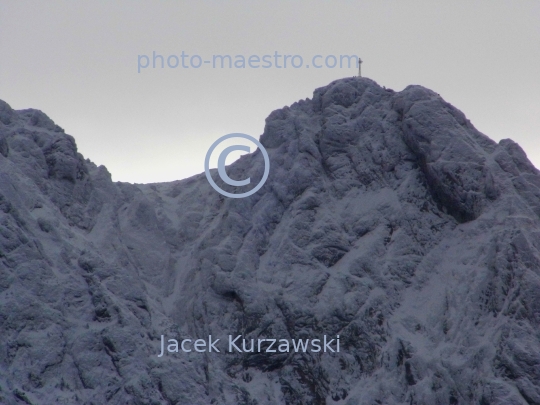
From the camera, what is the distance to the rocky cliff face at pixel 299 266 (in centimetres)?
6259

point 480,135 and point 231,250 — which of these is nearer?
point 231,250

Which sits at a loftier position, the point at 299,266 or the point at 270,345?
the point at 299,266

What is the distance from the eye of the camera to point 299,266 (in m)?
71.9

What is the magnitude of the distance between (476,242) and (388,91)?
18.3 meters

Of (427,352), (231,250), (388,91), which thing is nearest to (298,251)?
(231,250)

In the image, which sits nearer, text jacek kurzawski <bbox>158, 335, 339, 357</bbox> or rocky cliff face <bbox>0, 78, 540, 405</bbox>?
rocky cliff face <bbox>0, 78, 540, 405</bbox>

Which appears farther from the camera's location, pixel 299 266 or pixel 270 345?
pixel 299 266

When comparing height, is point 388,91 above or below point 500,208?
above

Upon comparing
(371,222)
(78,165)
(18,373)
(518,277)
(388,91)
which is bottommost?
(18,373)

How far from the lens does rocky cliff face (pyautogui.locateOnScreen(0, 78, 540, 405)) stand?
205ft

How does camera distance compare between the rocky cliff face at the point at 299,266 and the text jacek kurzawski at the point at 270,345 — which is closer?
the rocky cliff face at the point at 299,266

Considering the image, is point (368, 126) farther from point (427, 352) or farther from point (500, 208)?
point (427, 352)

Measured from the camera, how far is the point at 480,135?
254 ft

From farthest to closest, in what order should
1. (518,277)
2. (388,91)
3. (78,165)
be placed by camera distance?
(388,91), (78,165), (518,277)
